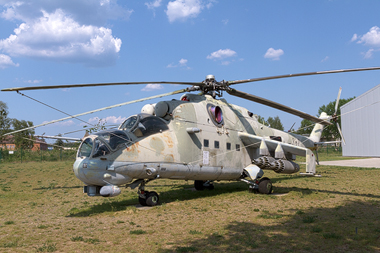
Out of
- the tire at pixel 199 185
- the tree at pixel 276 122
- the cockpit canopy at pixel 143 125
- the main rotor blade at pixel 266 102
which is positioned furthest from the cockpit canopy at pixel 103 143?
the tree at pixel 276 122

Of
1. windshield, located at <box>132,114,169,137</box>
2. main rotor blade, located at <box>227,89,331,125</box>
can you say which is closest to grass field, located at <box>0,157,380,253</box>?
windshield, located at <box>132,114,169,137</box>

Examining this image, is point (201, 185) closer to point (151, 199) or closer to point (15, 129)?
point (151, 199)

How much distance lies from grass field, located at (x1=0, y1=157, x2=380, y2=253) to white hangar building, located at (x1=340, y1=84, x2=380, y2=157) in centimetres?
3905

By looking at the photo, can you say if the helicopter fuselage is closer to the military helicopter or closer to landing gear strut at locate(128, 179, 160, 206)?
the military helicopter

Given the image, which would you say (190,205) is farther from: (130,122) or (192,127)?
(130,122)

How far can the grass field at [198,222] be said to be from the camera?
7059 mm

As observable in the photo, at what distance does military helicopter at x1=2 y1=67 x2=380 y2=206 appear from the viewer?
10.8m

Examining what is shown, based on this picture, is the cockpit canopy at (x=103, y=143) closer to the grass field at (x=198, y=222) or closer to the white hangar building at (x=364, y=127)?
the grass field at (x=198, y=222)

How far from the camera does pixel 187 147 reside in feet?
42.0

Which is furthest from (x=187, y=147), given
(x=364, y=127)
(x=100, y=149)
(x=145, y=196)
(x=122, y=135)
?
(x=364, y=127)

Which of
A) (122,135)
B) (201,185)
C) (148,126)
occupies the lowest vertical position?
(201,185)

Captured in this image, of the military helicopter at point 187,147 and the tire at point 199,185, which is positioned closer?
the military helicopter at point 187,147

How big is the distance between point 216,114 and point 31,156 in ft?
123

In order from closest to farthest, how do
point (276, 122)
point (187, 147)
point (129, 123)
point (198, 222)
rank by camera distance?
point (198, 222) → point (129, 123) → point (187, 147) → point (276, 122)
